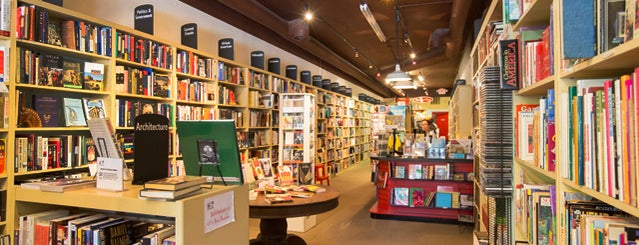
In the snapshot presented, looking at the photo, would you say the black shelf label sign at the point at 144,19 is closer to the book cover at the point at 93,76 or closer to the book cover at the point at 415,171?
the book cover at the point at 93,76

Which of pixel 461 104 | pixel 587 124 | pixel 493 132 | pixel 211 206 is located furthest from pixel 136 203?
pixel 461 104

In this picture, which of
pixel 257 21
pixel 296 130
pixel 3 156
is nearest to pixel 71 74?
pixel 3 156

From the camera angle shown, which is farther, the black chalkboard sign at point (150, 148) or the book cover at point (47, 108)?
the book cover at point (47, 108)

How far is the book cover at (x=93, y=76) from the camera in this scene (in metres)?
3.77

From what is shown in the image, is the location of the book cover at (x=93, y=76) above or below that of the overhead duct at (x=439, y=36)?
below

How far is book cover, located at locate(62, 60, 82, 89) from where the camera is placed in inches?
141

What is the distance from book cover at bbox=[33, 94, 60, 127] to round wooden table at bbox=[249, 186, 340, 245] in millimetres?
1958

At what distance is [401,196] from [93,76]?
15.0 feet

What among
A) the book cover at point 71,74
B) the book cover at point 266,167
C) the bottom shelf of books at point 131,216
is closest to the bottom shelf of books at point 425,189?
the book cover at point 266,167

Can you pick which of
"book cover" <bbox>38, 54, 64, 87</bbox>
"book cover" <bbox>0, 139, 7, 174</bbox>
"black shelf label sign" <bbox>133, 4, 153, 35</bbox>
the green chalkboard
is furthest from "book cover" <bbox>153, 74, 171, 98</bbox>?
the green chalkboard

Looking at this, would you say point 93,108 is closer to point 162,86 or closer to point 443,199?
point 162,86

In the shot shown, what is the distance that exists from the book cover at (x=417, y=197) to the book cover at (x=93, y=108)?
4.46 metres

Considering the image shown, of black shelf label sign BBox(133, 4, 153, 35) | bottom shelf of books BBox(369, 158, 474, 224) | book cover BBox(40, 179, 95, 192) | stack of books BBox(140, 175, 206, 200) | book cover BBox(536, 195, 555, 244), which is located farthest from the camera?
bottom shelf of books BBox(369, 158, 474, 224)

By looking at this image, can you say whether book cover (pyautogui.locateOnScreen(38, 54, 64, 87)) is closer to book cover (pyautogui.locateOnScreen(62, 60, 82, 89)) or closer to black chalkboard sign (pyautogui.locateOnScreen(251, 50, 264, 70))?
book cover (pyautogui.locateOnScreen(62, 60, 82, 89))
